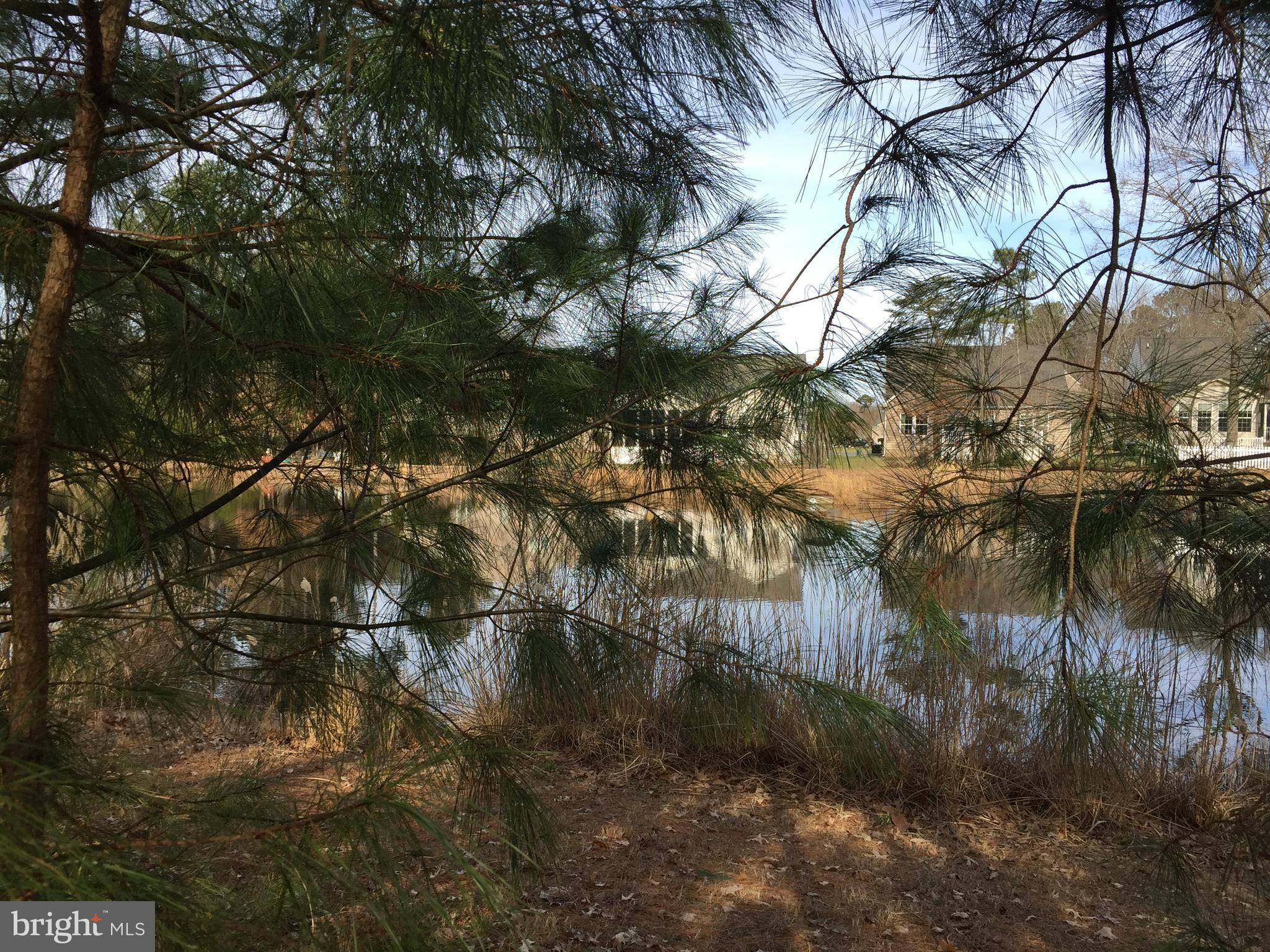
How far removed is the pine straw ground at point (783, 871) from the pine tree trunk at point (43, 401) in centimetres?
133

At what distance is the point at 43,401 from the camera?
1.11 m

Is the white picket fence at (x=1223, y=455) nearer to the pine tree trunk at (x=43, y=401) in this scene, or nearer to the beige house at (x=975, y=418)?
the beige house at (x=975, y=418)

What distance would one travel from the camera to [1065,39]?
1.74 m

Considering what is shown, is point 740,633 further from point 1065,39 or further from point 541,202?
point 1065,39

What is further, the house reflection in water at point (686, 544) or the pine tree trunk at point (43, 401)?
the house reflection in water at point (686, 544)

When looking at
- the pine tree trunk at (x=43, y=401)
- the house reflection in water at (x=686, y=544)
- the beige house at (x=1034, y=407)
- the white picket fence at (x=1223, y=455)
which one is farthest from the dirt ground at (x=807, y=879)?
the pine tree trunk at (x=43, y=401)

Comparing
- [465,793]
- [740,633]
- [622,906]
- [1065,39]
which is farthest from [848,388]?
[740,633]

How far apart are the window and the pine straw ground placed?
0.96 meters

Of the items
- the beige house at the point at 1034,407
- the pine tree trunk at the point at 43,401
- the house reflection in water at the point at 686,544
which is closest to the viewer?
the pine tree trunk at the point at 43,401

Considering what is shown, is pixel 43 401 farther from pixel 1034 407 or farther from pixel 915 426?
pixel 1034 407

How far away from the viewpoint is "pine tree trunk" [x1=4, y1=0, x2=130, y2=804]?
1.08 meters

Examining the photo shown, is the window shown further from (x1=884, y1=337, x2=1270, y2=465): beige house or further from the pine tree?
the pine tree

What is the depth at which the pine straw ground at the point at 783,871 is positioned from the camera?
8.75ft

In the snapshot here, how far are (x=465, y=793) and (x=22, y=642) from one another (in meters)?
0.82
